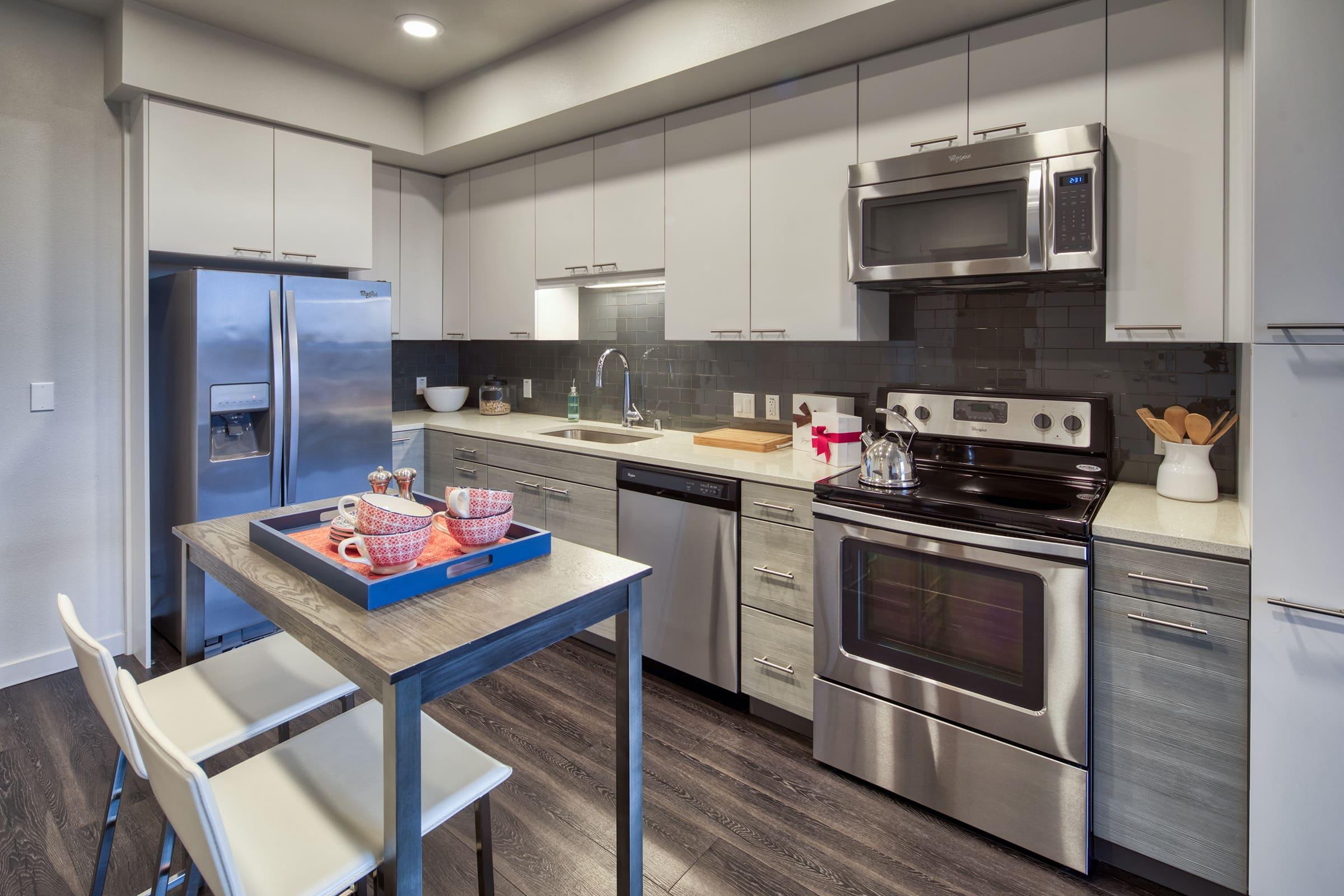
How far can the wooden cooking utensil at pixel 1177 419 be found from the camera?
200 centimetres

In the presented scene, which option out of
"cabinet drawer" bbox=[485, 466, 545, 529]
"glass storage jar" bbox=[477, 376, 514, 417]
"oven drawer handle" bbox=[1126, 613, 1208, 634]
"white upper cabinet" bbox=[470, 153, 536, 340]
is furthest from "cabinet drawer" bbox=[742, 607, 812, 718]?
"glass storage jar" bbox=[477, 376, 514, 417]

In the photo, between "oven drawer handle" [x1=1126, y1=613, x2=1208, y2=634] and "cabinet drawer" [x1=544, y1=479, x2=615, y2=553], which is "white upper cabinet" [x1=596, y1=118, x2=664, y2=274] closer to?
"cabinet drawer" [x1=544, y1=479, x2=615, y2=553]

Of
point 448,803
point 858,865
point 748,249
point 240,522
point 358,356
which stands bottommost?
point 858,865

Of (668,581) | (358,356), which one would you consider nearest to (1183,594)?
(668,581)

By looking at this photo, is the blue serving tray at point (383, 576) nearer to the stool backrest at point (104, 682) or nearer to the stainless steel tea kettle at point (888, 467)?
the stool backrest at point (104, 682)

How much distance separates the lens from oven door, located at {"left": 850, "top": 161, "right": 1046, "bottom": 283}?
2.02 m

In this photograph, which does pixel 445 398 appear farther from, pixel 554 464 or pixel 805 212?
pixel 805 212

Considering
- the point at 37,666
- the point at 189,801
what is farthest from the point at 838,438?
the point at 37,666

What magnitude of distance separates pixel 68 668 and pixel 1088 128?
4.08 m

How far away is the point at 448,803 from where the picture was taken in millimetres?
1240

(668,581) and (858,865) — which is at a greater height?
(668,581)

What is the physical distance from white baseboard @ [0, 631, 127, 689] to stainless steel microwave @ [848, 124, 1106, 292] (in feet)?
10.4

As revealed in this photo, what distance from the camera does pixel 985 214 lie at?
211 centimetres

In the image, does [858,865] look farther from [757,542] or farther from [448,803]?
[448,803]
